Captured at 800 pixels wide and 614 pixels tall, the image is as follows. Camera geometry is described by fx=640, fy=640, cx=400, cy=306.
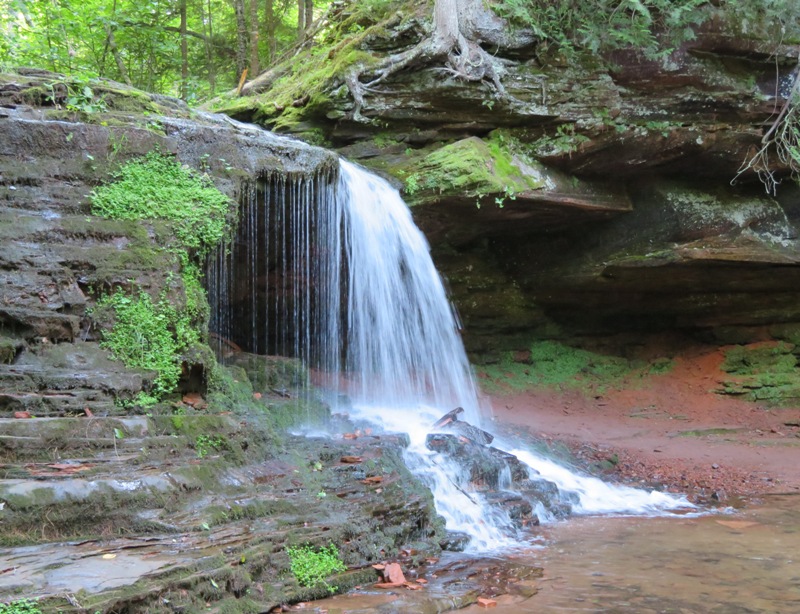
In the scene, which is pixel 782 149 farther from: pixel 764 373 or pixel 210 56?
pixel 210 56

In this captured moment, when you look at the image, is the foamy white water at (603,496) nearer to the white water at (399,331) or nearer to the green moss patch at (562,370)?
the white water at (399,331)

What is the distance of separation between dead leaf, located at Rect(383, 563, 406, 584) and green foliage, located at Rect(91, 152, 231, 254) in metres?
3.70

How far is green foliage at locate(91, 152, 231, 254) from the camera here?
6.31 metres

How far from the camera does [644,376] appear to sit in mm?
13922

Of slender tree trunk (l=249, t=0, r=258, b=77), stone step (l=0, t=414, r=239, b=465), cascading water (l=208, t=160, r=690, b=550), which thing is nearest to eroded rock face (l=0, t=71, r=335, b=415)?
stone step (l=0, t=414, r=239, b=465)

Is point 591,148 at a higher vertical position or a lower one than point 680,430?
higher

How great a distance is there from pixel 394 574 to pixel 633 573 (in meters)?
1.87

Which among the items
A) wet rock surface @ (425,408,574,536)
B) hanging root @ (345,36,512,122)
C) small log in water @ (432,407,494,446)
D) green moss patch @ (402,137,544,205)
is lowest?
wet rock surface @ (425,408,574,536)

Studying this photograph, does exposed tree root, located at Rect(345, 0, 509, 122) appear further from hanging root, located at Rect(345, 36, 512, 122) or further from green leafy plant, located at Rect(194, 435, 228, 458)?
green leafy plant, located at Rect(194, 435, 228, 458)

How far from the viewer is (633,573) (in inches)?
197

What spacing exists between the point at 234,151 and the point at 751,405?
Result: 1086cm

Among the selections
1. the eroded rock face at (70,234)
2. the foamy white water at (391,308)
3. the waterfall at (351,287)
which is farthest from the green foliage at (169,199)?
the foamy white water at (391,308)

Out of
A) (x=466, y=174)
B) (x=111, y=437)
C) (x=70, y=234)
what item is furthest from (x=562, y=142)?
(x=111, y=437)

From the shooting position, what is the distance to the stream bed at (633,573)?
4.30 metres
